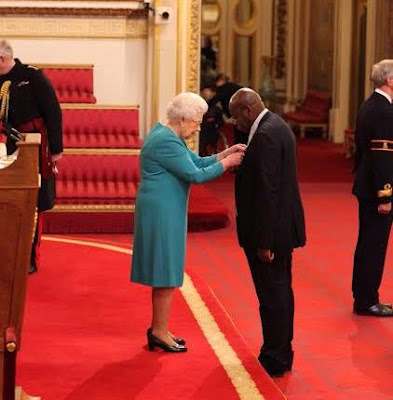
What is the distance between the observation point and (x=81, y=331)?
276 inches

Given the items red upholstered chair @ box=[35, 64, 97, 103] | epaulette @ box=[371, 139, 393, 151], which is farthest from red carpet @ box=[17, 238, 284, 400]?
red upholstered chair @ box=[35, 64, 97, 103]

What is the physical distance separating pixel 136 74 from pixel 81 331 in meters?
7.37

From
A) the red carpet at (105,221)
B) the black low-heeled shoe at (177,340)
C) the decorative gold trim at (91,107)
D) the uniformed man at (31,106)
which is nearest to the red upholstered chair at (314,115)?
the decorative gold trim at (91,107)

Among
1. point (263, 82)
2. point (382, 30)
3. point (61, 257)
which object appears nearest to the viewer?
point (61, 257)

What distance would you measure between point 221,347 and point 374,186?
5.62 ft

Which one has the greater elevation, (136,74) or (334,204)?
(136,74)

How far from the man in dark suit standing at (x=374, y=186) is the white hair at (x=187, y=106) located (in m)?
1.70

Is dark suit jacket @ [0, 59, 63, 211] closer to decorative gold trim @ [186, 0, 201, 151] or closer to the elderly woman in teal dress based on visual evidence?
the elderly woman in teal dress

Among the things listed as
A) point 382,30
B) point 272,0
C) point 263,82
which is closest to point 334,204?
point 382,30

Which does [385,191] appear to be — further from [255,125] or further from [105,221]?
[105,221]

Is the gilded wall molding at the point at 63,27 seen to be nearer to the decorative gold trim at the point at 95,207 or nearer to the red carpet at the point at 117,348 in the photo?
the decorative gold trim at the point at 95,207

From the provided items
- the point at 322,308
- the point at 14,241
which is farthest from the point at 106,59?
the point at 14,241

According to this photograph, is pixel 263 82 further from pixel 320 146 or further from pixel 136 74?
pixel 136 74

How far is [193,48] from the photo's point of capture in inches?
557
